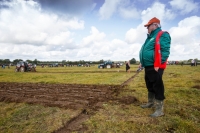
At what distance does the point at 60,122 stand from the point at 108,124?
44.5 inches

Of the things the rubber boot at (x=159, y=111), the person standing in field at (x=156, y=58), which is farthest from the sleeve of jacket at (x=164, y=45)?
the rubber boot at (x=159, y=111)

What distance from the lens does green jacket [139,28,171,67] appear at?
12.5ft

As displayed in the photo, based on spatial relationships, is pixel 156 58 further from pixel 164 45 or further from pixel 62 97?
pixel 62 97

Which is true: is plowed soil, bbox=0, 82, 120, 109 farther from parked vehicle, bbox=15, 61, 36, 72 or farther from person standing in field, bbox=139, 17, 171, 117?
parked vehicle, bbox=15, 61, 36, 72

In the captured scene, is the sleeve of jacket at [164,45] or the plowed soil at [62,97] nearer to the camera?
the sleeve of jacket at [164,45]

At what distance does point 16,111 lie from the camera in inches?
175


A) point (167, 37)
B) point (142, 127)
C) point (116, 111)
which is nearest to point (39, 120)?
point (116, 111)

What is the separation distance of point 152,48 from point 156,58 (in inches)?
11.9

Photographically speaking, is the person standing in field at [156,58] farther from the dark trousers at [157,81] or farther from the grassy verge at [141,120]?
the grassy verge at [141,120]

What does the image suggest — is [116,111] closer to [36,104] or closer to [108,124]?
[108,124]

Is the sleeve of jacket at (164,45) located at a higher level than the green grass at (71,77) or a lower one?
higher

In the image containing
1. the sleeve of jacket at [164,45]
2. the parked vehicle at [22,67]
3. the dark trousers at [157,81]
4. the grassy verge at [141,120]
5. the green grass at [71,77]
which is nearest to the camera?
the grassy verge at [141,120]

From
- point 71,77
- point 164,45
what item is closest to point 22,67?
point 71,77

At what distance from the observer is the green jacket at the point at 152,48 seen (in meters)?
3.80
